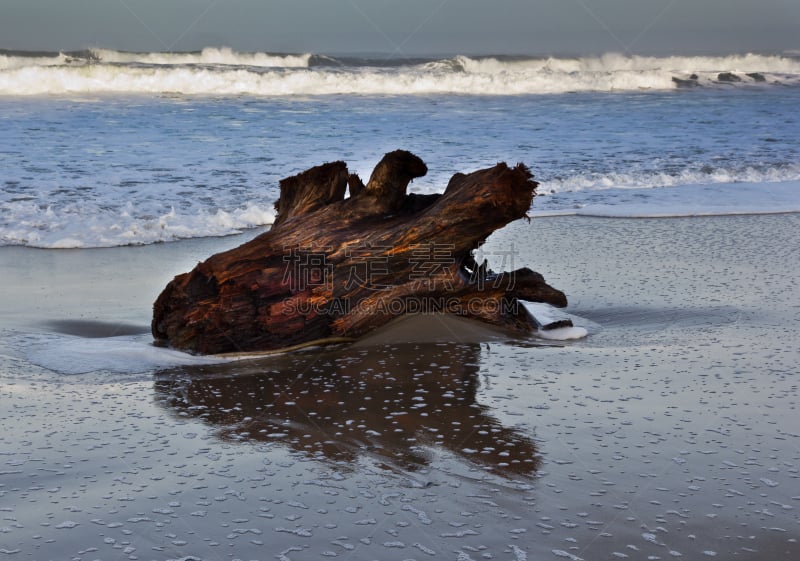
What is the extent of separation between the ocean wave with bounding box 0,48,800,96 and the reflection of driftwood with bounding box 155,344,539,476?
75.5 feet

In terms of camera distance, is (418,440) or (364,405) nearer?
(418,440)

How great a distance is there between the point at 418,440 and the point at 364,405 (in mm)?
430

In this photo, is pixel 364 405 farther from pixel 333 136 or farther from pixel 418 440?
pixel 333 136

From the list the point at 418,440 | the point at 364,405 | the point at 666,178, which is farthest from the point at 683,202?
the point at 418,440

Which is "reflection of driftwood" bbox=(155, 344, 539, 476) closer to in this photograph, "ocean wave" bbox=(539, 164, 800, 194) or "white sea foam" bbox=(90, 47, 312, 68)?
"ocean wave" bbox=(539, 164, 800, 194)

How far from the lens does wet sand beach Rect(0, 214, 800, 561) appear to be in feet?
7.70

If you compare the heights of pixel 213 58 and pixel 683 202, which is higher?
pixel 213 58

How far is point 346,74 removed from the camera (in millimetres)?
30094

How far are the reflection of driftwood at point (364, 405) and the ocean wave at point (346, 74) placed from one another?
907 inches

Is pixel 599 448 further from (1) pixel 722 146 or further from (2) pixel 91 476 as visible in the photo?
(1) pixel 722 146

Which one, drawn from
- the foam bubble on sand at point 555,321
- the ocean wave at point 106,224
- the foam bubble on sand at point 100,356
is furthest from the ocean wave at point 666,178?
the foam bubble on sand at point 100,356

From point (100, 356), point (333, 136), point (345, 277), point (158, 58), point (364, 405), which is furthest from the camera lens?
point (158, 58)

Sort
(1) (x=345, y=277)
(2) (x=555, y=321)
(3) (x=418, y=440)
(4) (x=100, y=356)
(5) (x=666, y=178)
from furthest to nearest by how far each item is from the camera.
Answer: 1. (5) (x=666, y=178)
2. (2) (x=555, y=321)
3. (1) (x=345, y=277)
4. (4) (x=100, y=356)
5. (3) (x=418, y=440)

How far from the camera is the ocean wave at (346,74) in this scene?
26.6 meters
